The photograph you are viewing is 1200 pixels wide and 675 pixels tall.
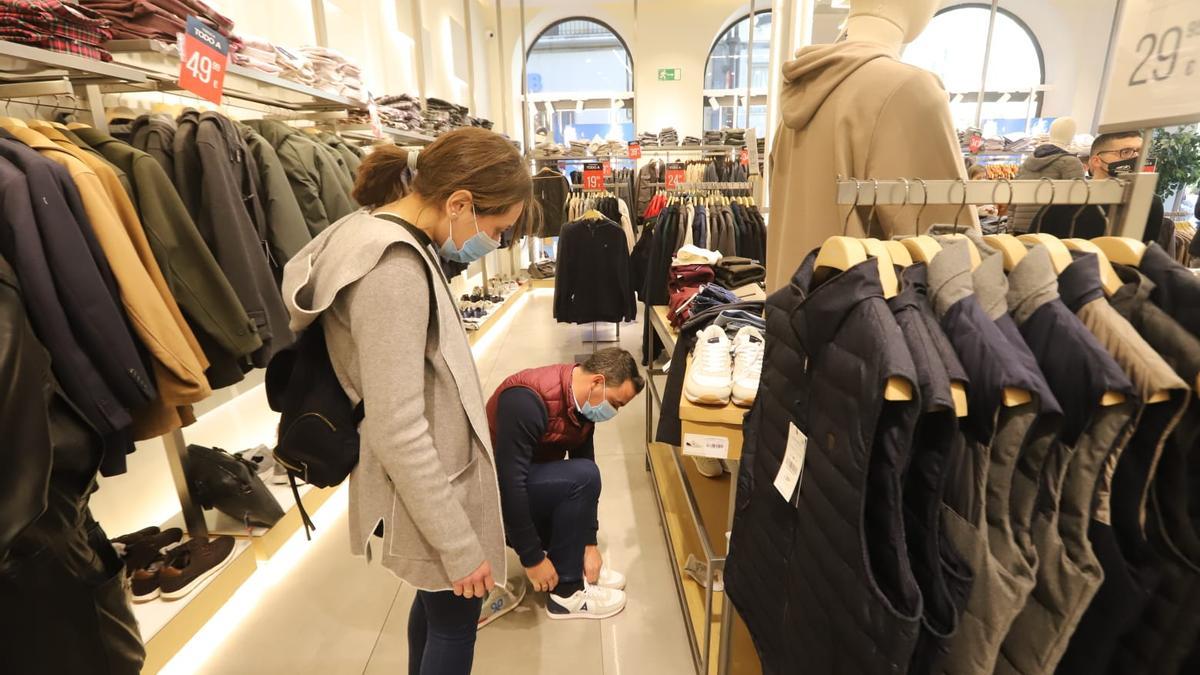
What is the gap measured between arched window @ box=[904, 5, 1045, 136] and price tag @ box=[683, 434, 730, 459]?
30.7 ft

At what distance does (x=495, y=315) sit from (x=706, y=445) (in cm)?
492

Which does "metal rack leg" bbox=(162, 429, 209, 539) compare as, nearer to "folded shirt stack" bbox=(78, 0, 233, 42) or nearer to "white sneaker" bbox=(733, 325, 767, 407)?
"folded shirt stack" bbox=(78, 0, 233, 42)

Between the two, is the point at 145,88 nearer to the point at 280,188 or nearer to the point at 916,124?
the point at 280,188

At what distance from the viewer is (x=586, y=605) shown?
2105 millimetres

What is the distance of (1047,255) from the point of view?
789 mm

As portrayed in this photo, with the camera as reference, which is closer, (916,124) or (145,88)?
(916,124)

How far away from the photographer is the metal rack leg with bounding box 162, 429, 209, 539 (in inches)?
A: 80.1

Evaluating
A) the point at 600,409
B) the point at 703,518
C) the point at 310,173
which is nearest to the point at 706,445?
the point at 600,409

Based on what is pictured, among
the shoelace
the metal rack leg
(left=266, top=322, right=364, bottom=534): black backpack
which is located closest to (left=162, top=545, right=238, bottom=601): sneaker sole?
the metal rack leg

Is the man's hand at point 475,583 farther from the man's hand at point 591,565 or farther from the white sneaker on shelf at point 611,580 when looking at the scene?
the white sneaker on shelf at point 611,580

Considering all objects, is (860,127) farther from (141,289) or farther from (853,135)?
(141,289)

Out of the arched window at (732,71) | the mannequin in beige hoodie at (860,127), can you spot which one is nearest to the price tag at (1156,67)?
the mannequin in beige hoodie at (860,127)

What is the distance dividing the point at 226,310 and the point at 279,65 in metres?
1.40

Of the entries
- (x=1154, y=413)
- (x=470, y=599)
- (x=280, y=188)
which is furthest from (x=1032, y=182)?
(x=280, y=188)
